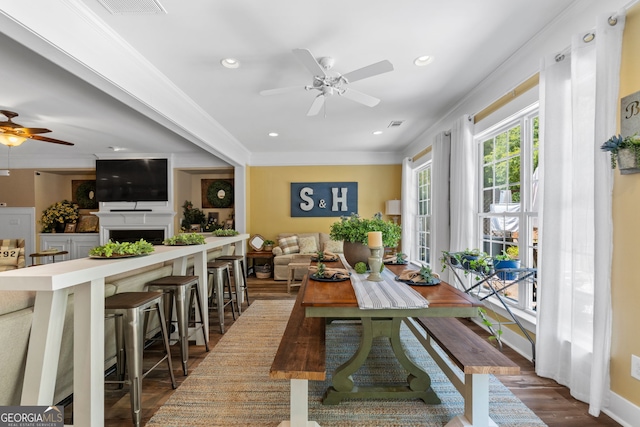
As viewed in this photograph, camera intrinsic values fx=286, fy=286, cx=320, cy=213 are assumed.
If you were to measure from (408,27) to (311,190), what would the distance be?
4.28 meters

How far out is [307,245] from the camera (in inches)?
227

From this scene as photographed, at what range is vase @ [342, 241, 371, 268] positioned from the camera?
212 cm

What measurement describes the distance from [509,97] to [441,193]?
4.77 feet

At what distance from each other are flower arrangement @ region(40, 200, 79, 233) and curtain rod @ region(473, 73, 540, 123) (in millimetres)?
7763

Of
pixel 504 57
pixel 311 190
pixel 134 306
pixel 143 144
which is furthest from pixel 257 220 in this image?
pixel 504 57

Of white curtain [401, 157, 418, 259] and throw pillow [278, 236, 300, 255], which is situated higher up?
white curtain [401, 157, 418, 259]

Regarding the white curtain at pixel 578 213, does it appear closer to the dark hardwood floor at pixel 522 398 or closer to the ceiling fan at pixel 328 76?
the dark hardwood floor at pixel 522 398

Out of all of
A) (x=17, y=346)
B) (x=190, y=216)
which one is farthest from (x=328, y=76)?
(x=190, y=216)

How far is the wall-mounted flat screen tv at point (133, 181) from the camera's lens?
586 centimetres

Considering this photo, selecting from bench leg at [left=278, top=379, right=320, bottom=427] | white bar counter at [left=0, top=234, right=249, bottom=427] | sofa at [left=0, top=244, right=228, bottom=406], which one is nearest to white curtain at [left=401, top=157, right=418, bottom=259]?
bench leg at [left=278, top=379, right=320, bottom=427]

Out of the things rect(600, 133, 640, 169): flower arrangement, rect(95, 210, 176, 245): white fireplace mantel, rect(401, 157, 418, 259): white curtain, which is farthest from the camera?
rect(95, 210, 176, 245): white fireplace mantel

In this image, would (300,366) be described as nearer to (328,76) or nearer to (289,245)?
(328,76)

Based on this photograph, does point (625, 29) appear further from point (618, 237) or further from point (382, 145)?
point (382, 145)

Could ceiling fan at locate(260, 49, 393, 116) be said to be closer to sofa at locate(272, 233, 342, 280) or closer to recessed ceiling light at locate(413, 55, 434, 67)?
recessed ceiling light at locate(413, 55, 434, 67)
